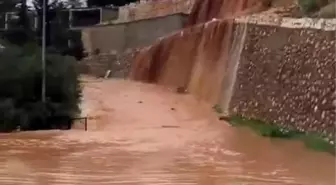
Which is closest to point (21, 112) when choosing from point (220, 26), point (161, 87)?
point (220, 26)

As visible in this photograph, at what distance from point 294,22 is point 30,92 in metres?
5.94

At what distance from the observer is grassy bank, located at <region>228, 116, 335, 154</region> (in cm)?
1183

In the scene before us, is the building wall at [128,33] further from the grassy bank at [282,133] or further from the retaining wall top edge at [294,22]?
the grassy bank at [282,133]

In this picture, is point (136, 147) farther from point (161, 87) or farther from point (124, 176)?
point (161, 87)

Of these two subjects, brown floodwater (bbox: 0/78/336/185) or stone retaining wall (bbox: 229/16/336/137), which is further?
stone retaining wall (bbox: 229/16/336/137)

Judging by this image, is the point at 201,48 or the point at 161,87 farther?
the point at 161,87

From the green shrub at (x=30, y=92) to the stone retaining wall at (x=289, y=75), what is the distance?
4502 mm

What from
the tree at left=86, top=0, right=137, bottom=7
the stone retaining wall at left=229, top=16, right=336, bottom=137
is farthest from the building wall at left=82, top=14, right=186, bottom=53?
the stone retaining wall at left=229, top=16, right=336, bottom=137

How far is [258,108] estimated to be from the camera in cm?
1642

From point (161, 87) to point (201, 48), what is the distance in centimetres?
504

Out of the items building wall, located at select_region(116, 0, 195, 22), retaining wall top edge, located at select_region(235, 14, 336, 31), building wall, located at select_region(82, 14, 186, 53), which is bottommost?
building wall, located at select_region(82, 14, 186, 53)

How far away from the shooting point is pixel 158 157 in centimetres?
1098

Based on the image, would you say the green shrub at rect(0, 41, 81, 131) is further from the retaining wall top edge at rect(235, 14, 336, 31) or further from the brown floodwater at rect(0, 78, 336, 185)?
the retaining wall top edge at rect(235, 14, 336, 31)

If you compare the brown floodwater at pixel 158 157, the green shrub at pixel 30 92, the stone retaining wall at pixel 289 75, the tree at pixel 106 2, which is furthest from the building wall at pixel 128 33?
the green shrub at pixel 30 92
